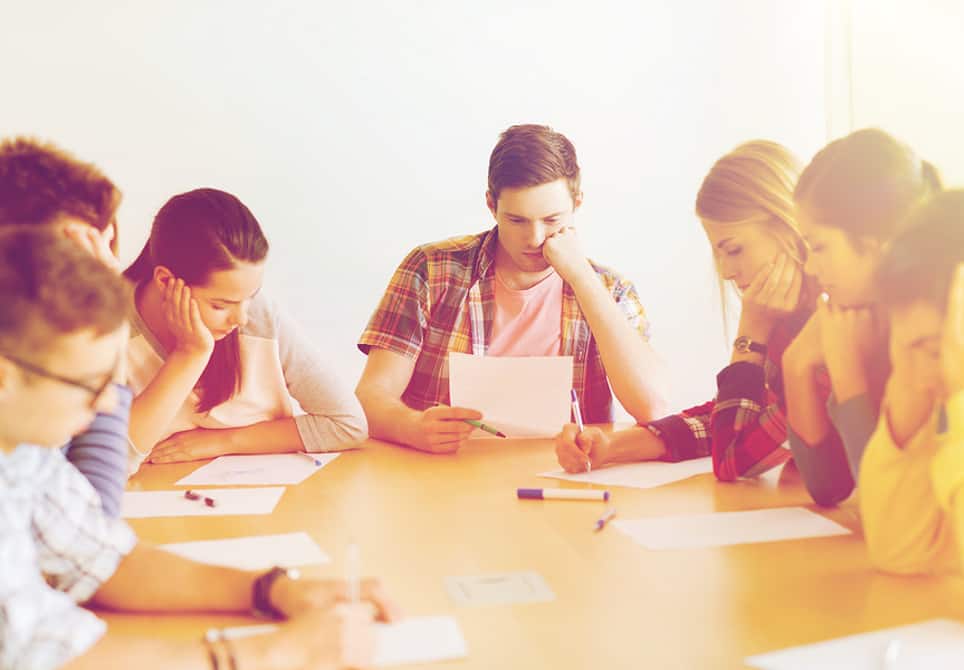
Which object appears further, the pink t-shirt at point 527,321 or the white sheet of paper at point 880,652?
the pink t-shirt at point 527,321

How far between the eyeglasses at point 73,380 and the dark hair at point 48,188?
0.43 metres

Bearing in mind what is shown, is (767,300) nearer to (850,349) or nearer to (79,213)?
(850,349)

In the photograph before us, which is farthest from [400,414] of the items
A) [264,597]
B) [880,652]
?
[880,652]

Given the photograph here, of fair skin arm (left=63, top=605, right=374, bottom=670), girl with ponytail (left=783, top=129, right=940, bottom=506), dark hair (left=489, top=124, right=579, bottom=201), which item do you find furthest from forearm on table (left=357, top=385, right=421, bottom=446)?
fair skin arm (left=63, top=605, right=374, bottom=670)

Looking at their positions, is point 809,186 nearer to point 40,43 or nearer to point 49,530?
point 49,530

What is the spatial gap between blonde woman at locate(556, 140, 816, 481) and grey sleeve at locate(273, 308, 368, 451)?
463mm

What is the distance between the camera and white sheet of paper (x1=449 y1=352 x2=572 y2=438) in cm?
185

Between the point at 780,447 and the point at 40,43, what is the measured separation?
241cm

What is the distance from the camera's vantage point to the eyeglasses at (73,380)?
2.41 ft

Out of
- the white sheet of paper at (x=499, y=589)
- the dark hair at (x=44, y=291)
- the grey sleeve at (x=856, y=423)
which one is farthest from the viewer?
the grey sleeve at (x=856, y=423)

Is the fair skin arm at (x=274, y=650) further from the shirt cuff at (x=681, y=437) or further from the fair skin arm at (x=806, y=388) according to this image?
the shirt cuff at (x=681, y=437)

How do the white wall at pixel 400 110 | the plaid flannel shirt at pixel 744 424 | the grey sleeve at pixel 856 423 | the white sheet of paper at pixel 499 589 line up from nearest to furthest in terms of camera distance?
the white sheet of paper at pixel 499 589 < the grey sleeve at pixel 856 423 < the plaid flannel shirt at pixel 744 424 < the white wall at pixel 400 110

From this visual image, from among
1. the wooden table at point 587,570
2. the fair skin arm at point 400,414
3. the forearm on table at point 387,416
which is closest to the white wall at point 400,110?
the fair skin arm at point 400,414

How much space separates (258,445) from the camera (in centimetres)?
175
